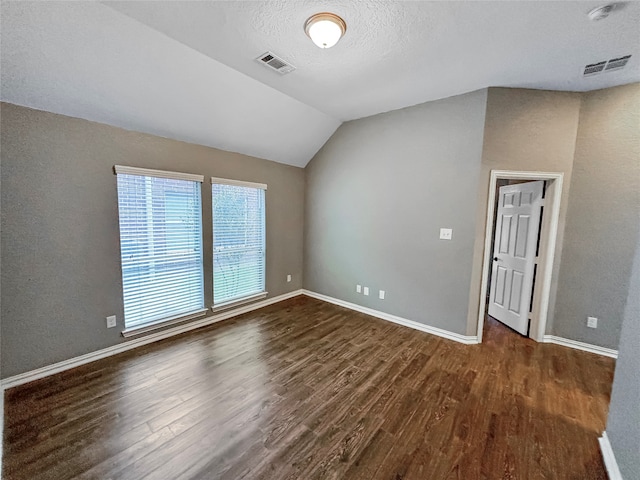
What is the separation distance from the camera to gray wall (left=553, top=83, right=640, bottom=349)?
266 centimetres

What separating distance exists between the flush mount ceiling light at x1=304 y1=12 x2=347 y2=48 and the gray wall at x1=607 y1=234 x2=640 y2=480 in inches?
98.2

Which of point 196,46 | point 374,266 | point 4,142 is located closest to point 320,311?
point 374,266

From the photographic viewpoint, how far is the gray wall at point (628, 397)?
51.6 inches

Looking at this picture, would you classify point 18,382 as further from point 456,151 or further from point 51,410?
point 456,151

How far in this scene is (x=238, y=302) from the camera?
3.91 meters

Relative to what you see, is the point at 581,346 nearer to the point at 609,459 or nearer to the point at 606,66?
the point at 609,459

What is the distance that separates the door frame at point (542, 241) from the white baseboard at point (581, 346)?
11 cm

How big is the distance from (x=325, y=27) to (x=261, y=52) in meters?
0.74

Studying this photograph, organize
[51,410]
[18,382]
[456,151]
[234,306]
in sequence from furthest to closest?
[234,306], [456,151], [18,382], [51,410]

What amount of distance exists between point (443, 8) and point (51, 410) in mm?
4165

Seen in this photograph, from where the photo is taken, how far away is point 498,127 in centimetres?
288

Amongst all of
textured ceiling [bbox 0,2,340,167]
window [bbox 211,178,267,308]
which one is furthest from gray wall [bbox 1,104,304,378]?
window [bbox 211,178,267,308]

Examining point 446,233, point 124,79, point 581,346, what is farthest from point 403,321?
point 124,79

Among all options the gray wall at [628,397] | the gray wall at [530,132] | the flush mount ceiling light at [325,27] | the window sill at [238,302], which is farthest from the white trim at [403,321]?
the flush mount ceiling light at [325,27]
